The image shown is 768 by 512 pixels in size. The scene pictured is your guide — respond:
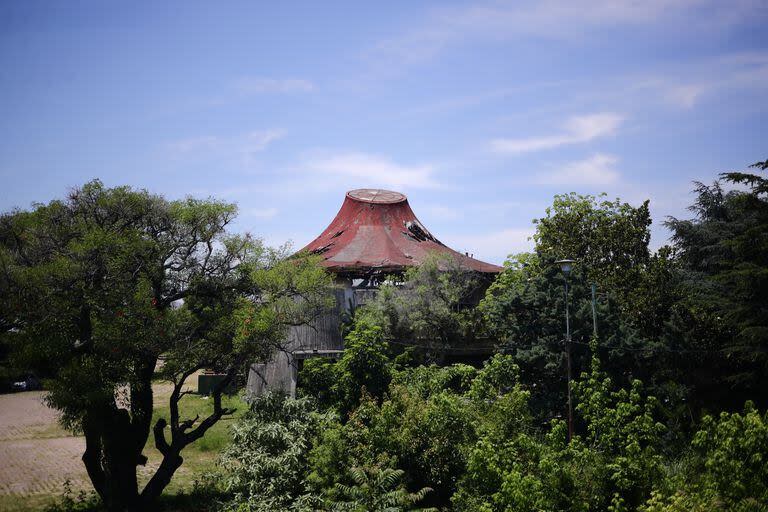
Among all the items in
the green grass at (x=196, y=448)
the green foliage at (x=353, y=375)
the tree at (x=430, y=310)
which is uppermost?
the tree at (x=430, y=310)

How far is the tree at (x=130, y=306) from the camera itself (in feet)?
49.9

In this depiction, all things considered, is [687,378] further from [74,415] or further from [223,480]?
[74,415]

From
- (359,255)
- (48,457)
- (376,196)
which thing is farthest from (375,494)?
(376,196)

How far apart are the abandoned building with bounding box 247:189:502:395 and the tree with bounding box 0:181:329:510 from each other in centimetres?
471

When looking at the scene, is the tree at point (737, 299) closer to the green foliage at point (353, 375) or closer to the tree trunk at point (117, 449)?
the green foliage at point (353, 375)

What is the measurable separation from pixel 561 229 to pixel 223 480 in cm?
1948

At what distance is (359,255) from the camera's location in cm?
3388

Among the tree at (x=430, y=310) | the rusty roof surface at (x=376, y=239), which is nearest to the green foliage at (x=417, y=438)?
the tree at (x=430, y=310)

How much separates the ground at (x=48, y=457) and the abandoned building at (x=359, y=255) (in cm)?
363

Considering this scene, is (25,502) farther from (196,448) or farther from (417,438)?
(417,438)

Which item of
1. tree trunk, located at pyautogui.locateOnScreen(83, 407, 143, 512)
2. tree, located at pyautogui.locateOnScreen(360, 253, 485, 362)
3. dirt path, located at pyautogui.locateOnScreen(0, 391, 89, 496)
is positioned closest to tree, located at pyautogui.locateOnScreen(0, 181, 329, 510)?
tree trunk, located at pyautogui.locateOnScreen(83, 407, 143, 512)

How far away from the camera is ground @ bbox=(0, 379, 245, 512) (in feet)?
61.6

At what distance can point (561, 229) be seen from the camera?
30.7 m

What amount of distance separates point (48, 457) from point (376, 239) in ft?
59.9
